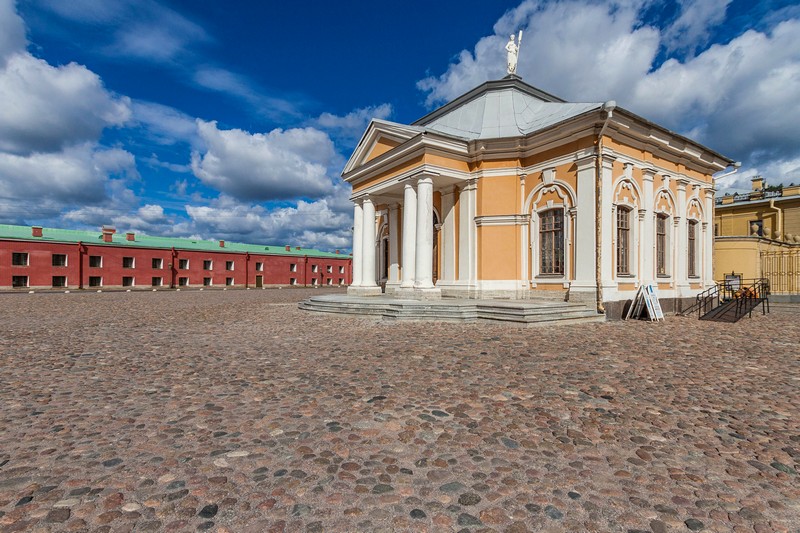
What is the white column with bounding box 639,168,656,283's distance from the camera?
14.4m

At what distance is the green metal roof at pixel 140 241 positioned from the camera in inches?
1437

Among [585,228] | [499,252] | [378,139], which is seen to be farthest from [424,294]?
[378,139]

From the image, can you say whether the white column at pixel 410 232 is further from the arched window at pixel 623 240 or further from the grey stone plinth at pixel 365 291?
the arched window at pixel 623 240

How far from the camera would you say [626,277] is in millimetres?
13891

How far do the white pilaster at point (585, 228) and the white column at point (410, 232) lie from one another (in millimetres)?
5628

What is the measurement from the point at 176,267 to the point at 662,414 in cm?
4706

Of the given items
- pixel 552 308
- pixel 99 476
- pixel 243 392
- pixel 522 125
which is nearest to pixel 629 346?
pixel 552 308

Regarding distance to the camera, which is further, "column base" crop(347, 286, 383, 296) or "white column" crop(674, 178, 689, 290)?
"column base" crop(347, 286, 383, 296)

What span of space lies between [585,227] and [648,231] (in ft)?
10.1

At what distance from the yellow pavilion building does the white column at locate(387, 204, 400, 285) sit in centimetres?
165

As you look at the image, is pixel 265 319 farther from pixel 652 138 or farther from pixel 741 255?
pixel 741 255

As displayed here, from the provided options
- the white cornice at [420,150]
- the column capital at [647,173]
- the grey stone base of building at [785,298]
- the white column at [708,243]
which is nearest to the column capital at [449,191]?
the white cornice at [420,150]

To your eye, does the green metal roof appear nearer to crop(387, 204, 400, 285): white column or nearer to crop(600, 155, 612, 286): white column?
crop(387, 204, 400, 285): white column

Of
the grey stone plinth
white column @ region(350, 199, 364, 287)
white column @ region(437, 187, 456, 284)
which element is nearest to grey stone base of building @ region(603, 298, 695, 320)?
white column @ region(437, 187, 456, 284)
